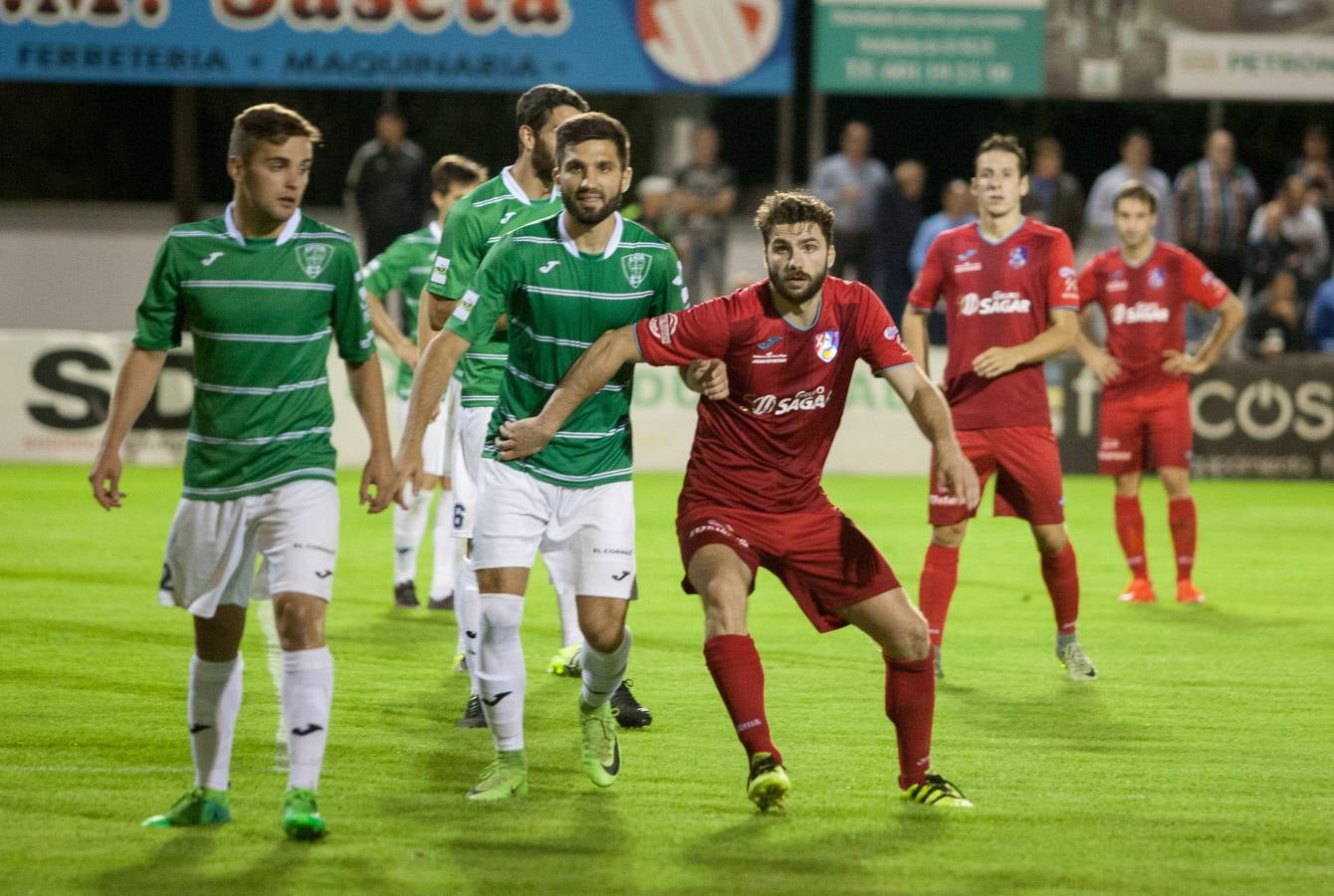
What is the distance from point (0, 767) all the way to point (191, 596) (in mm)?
1287

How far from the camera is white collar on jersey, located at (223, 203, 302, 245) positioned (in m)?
5.29

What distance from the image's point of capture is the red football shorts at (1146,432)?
422 inches

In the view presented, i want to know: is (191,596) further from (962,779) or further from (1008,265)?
(1008,265)

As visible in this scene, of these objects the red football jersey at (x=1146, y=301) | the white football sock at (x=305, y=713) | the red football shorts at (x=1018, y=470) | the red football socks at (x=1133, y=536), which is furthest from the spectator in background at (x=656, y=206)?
the white football sock at (x=305, y=713)

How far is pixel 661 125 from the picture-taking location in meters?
21.5

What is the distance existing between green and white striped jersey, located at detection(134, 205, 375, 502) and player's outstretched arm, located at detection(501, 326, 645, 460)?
632 millimetres

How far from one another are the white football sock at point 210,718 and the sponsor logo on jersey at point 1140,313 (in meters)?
6.89

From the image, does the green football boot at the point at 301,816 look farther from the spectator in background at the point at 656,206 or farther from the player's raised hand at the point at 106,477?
the spectator in background at the point at 656,206

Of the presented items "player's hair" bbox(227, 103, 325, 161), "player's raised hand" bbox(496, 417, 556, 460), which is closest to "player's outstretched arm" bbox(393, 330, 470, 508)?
"player's raised hand" bbox(496, 417, 556, 460)

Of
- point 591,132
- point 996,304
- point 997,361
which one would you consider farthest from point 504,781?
point 996,304

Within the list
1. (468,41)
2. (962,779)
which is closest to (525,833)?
(962,779)

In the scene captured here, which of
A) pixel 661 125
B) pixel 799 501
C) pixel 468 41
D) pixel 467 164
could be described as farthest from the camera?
pixel 661 125

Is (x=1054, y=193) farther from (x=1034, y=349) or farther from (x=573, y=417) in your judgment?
(x=573, y=417)

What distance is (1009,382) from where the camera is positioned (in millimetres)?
8203
